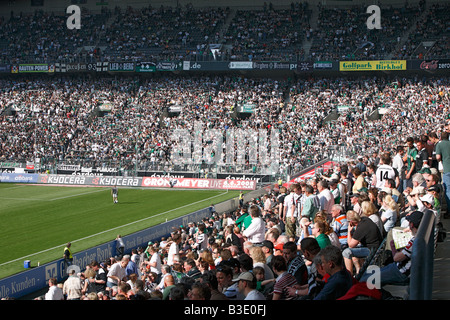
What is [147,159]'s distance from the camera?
47.6 meters

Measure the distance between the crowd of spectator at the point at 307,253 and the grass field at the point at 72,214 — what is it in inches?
352

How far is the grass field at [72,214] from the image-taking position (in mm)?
23045

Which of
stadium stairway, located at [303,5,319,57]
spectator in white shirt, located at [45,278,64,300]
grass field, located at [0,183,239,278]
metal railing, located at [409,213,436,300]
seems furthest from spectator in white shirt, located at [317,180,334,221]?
stadium stairway, located at [303,5,319,57]

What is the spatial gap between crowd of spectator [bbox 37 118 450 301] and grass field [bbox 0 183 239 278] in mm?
8936

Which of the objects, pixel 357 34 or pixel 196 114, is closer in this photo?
pixel 196 114

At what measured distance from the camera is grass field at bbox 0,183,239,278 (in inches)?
907

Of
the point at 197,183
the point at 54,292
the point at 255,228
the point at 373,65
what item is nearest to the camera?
the point at 255,228

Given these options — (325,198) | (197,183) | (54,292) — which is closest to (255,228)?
(325,198)

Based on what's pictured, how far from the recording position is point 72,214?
3131 centimetres

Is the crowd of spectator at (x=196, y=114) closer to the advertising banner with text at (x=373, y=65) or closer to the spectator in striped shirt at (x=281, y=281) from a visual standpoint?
the advertising banner with text at (x=373, y=65)

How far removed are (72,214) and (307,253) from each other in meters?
26.9

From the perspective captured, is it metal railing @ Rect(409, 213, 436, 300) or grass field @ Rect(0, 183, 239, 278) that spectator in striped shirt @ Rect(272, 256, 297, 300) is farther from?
grass field @ Rect(0, 183, 239, 278)

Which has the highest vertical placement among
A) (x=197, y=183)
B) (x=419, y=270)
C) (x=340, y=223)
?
(x=419, y=270)

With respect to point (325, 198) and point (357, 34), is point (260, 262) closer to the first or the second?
point (325, 198)
